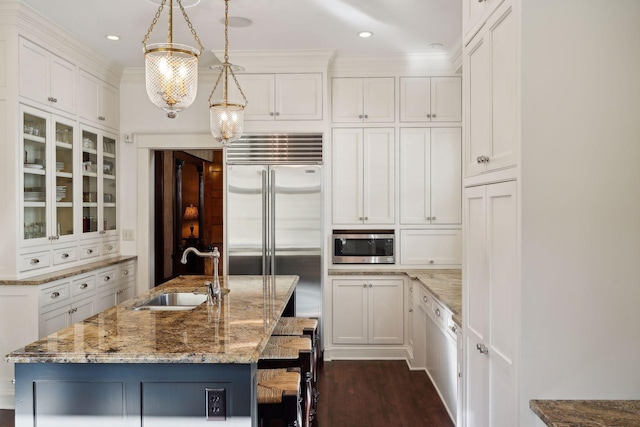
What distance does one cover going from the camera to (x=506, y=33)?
1818 millimetres

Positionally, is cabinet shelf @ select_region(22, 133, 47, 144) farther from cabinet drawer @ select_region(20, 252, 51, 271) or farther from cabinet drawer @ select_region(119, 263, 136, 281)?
cabinet drawer @ select_region(119, 263, 136, 281)

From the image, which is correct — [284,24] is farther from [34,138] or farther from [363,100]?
[34,138]

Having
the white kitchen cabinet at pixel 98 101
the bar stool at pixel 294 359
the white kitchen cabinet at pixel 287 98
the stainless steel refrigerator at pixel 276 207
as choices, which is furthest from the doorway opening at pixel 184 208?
the bar stool at pixel 294 359

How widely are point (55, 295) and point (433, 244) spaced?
3.34 meters

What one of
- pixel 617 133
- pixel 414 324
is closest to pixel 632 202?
pixel 617 133

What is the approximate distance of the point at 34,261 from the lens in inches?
146

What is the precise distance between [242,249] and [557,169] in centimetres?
336

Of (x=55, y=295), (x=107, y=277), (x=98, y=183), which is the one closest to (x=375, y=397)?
(x=55, y=295)

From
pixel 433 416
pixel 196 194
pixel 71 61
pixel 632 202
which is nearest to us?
pixel 632 202

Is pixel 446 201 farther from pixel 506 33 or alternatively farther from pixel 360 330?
pixel 506 33

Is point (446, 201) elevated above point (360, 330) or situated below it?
above

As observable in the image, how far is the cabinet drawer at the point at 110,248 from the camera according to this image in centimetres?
489

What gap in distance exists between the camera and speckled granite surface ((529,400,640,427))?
1.52 meters

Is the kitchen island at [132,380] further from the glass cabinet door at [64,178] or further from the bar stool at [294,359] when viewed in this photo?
the glass cabinet door at [64,178]
